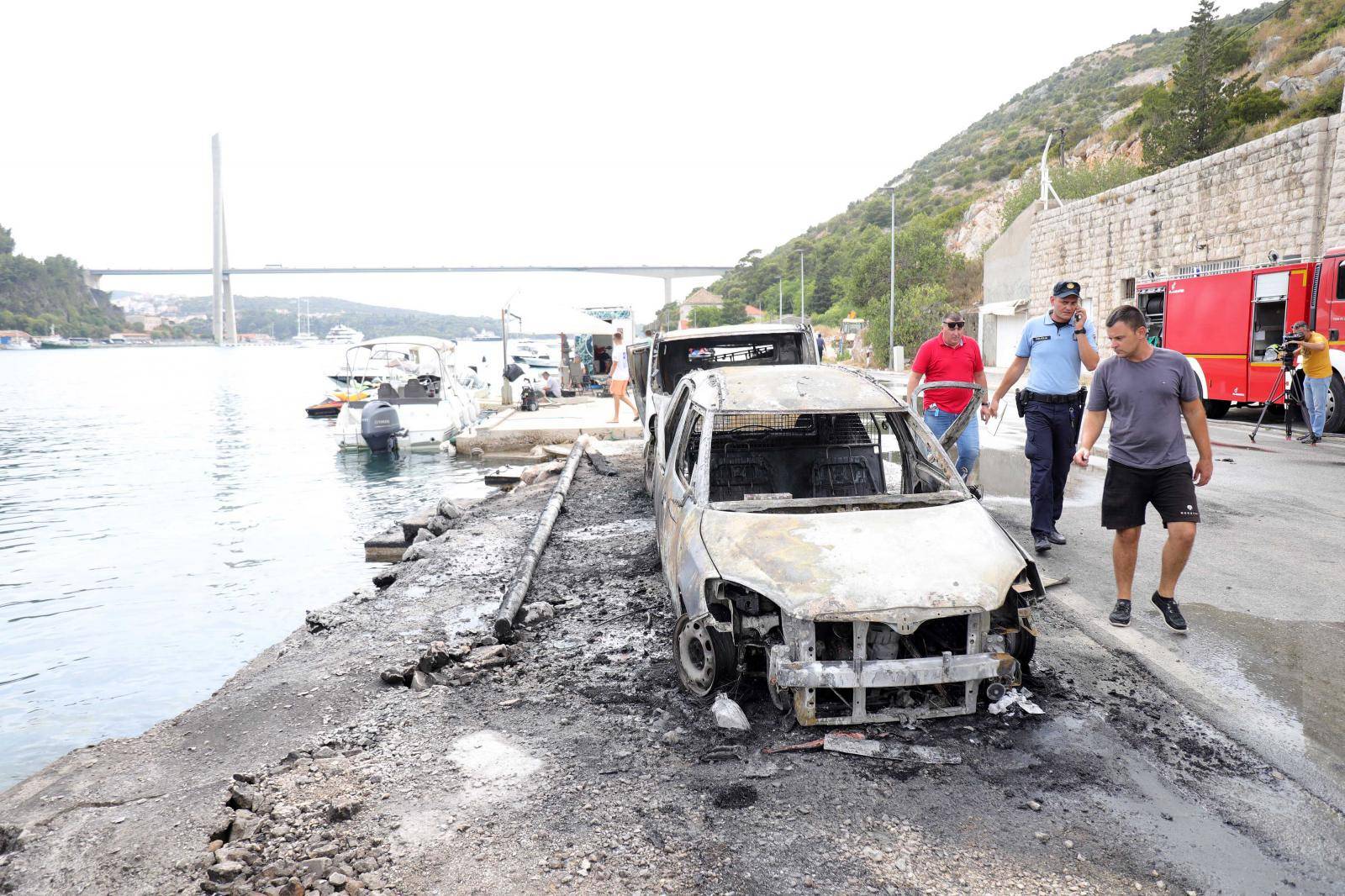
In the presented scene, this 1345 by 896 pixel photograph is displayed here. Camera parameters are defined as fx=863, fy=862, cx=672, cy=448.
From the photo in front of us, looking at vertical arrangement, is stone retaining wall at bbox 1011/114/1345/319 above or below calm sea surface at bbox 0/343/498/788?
above

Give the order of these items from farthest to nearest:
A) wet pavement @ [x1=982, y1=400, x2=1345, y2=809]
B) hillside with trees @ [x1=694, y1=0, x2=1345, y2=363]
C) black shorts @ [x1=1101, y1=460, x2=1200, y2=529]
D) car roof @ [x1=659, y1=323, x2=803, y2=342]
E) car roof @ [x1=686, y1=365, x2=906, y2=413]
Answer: hillside with trees @ [x1=694, y1=0, x2=1345, y2=363]
car roof @ [x1=659, y1=323, x2=803, y2=342]
car roof @ [x1=686, y1=365, x2=906, y2=413]
black shorts @ [x1=1101, y1=460, x2=1200, y2=529]
wet pavement @ [x1=982, y1=400, x2=1345, y2=809]

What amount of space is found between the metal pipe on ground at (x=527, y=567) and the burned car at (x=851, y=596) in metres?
1.24

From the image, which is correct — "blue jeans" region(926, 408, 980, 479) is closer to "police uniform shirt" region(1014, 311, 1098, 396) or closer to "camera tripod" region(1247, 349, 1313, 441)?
"police uniform shirt" region(1014, 311, 1098, 396)

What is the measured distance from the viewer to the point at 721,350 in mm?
10078

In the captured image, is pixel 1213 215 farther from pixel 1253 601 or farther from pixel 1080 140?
pixel 1080 140

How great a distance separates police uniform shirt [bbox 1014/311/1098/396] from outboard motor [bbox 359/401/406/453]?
55.6 ft

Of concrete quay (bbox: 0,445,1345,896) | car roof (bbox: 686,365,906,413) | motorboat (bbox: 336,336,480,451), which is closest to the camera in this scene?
concrete quay (bbox: 0,445,1345,896)

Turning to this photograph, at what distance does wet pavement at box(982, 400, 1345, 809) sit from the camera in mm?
3828

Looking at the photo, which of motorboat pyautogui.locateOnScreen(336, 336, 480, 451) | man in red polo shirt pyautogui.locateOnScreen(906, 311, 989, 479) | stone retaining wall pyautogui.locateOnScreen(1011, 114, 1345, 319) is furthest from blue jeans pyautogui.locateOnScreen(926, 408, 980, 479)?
stone retaining wall pyautogui.locateOnScreen(1011, 114, 1345, 319)

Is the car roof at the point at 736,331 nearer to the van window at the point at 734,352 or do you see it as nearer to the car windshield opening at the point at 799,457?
the van window at the point at 734,352

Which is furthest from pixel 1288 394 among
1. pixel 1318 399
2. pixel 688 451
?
pixel 688 451

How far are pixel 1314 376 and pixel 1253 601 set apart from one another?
965 centimetres

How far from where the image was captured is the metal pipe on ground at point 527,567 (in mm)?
5480

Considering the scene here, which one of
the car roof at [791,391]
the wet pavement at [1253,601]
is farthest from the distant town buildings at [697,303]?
the car roof at [791,391]
